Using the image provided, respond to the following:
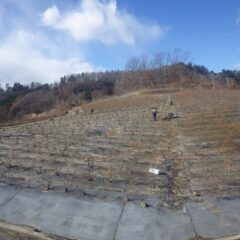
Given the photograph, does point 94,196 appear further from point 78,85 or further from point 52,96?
point 78,85

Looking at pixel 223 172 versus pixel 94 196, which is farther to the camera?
pixel 223 172

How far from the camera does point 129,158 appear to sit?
1088 cm

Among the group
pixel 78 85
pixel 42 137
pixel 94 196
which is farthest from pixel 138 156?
pixel 78 85

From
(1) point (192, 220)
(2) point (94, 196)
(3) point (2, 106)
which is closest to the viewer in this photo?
(1) point (192, 220)

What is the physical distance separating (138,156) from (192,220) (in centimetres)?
489

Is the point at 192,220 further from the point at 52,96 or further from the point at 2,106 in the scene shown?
the point at 52,96

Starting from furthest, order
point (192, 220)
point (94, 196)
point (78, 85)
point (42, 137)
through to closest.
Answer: point (78, 85)
point (42, 137)
point (94, 196)
point (192, 220)

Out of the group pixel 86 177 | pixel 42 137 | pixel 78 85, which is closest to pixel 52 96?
pixel 78 85

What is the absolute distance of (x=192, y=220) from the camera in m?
6.37

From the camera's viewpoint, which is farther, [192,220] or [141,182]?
[141,182]

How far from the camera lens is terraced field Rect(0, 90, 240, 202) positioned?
26.9 ft

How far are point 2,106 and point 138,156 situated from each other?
71.5m

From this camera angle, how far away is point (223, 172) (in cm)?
945

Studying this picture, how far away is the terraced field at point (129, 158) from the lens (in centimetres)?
820
